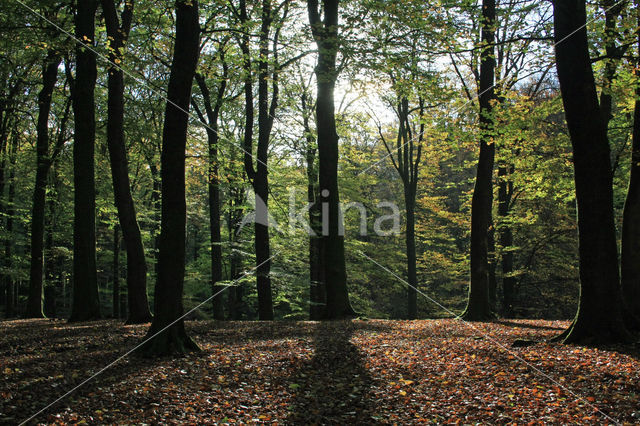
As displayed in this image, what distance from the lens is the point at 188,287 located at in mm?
26750

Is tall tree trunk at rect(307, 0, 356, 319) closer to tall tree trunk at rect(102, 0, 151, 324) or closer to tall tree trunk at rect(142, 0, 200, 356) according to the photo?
tall tree trunk at rect(102, 0, 151, 324)

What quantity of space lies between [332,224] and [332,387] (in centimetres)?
600

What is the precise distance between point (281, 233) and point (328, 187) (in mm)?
8129

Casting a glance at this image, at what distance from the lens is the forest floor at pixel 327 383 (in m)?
4.64

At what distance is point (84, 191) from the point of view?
12.1 meters

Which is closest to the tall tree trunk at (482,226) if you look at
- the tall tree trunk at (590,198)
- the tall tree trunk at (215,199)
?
the tall tree trunk at (590,198)

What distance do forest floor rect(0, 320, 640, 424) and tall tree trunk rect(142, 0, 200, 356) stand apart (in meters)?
0.57

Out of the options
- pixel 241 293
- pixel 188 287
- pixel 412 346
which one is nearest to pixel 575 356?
pixel 412 346

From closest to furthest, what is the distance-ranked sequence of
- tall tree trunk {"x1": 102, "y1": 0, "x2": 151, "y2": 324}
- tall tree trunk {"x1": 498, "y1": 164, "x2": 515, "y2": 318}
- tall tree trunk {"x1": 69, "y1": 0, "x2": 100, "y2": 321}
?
1. tall tree trunk {"x1": 102, "y1": 0, "x2": 151, "y2": 324}
2. tall tree trunk {"x1": 69, "y1": 0, "x2": 100, "y2": 321}
3. tall tree trunk {"x1": 498, "y1": 164, "x2": 515, "y2": 318}

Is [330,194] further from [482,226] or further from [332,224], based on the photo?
[482,226]

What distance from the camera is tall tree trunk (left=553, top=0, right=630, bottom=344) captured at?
685cm

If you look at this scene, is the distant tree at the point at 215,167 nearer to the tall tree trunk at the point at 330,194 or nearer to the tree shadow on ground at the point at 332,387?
the tall tree trunk at the point at 330,194

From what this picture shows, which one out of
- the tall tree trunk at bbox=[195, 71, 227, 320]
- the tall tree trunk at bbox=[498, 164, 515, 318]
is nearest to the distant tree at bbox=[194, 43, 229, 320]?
the tall tree trunk at bbox=[195, 71, 227, 320]

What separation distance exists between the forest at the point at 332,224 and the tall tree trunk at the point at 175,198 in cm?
3
